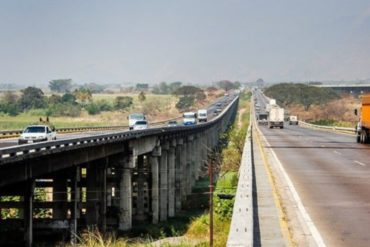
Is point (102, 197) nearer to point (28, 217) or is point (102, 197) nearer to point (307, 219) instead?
point (28, 217)

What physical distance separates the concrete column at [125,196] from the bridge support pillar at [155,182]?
6769 mm

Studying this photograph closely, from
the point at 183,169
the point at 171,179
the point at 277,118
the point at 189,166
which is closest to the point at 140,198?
the point at 171,179

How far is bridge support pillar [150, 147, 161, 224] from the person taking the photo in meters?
48.2

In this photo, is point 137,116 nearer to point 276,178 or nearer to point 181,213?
point 181,213

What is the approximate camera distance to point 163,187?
176ft

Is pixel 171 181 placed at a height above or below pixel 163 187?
below

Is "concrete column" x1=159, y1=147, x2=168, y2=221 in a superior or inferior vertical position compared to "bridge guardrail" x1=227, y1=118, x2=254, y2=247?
inferior

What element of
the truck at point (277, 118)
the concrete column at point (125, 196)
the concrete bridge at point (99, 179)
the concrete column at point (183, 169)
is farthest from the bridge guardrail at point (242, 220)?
the truck at point (277, 118)

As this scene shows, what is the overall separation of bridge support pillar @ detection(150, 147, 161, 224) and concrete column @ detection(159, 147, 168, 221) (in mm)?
968

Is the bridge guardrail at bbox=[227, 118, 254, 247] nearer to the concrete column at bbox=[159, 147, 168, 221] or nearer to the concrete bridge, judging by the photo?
the concrete bridge

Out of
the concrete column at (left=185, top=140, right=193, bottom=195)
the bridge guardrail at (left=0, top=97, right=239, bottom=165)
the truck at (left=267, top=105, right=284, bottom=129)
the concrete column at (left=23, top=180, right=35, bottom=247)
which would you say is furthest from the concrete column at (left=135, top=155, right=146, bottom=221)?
the truck at (left=267, top=105, right=284, bottom=129)

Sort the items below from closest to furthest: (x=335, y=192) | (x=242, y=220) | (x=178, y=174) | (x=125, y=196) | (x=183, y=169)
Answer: (x=242, y=220) → (x=335, y=192) → (x=125, y=196) → (x=178, y=174) → (x=183, y=169)

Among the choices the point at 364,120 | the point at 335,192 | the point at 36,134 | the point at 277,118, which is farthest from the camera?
the point at 277,118

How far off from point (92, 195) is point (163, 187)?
1854cm
